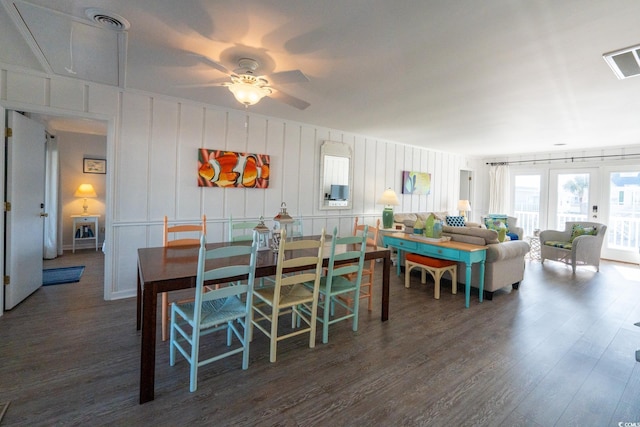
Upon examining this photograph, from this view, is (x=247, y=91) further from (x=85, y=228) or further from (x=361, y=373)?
(x=85, y=228)

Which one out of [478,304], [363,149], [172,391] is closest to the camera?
[172,391]

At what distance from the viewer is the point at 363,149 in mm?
5863

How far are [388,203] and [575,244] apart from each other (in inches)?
131

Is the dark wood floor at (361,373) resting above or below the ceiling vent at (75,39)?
below

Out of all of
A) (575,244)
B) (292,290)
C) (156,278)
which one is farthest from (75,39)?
(575,244)

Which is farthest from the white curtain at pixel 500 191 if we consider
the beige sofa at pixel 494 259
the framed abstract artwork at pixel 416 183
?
the beige sofa at pixel 494 259

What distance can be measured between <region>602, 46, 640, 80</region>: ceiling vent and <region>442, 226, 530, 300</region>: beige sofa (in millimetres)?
1940

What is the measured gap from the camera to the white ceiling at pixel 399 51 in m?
1.89

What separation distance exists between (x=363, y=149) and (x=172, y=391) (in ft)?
16.3

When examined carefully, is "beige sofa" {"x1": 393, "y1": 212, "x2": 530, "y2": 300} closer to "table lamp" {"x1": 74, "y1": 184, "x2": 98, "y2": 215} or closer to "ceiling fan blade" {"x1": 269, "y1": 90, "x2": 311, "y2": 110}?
"ceiling fan blade" {"x1": 269, "y1": 90, "x2": 311, "y2": 110}

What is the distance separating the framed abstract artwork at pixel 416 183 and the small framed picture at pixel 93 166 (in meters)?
6.62

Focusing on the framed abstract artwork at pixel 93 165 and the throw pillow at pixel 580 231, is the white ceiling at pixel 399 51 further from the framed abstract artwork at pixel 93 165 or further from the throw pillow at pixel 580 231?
the framed abstract artwork at pixel 93 165

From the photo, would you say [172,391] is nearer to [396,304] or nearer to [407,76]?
[396,304]

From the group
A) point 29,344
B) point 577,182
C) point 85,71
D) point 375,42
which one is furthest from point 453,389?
point 577,182
